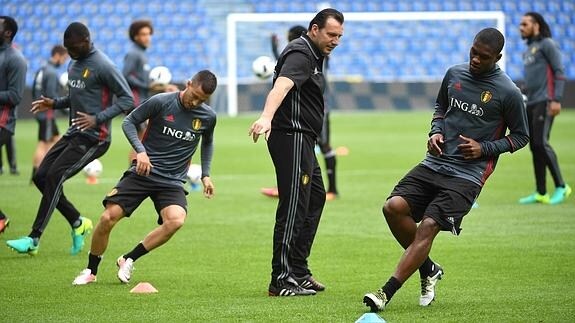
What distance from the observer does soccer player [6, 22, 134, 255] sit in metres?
11.1

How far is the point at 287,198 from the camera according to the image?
8.87 meters

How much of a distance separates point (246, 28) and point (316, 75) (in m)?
29.9

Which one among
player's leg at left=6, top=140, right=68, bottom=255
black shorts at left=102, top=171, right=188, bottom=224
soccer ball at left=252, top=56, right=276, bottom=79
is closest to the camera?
black shorts at left=102, top=171, right=188, bottom=224

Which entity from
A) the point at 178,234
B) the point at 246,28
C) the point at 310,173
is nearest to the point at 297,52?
the point at 310,173

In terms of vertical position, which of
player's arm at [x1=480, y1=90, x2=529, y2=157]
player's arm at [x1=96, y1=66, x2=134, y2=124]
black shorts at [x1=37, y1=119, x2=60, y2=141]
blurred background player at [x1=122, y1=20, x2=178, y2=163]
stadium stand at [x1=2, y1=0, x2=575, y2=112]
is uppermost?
player's arm at [x1=480, y1=90, x2=529, y2=157]

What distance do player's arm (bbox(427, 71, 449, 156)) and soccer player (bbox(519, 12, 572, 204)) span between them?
7.42 m

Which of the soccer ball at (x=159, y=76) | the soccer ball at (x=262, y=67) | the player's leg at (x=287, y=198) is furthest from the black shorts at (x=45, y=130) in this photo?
the player's leg at (x=287, y=198)

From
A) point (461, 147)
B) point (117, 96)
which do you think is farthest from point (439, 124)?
point (117, 96)

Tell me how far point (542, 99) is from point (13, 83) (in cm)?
752

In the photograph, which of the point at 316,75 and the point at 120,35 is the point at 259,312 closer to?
the point at 316,75

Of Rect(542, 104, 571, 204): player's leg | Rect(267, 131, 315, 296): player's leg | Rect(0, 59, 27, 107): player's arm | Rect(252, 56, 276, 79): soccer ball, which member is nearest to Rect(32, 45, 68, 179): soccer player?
Rect(252, 56, 276, 79): soccer ball

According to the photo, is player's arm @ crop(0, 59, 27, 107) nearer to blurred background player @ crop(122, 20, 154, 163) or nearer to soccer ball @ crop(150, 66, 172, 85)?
blurred background player @ crop(122, 20, 154, 163)

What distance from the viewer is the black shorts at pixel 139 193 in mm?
9523

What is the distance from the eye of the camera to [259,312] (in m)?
7.96
